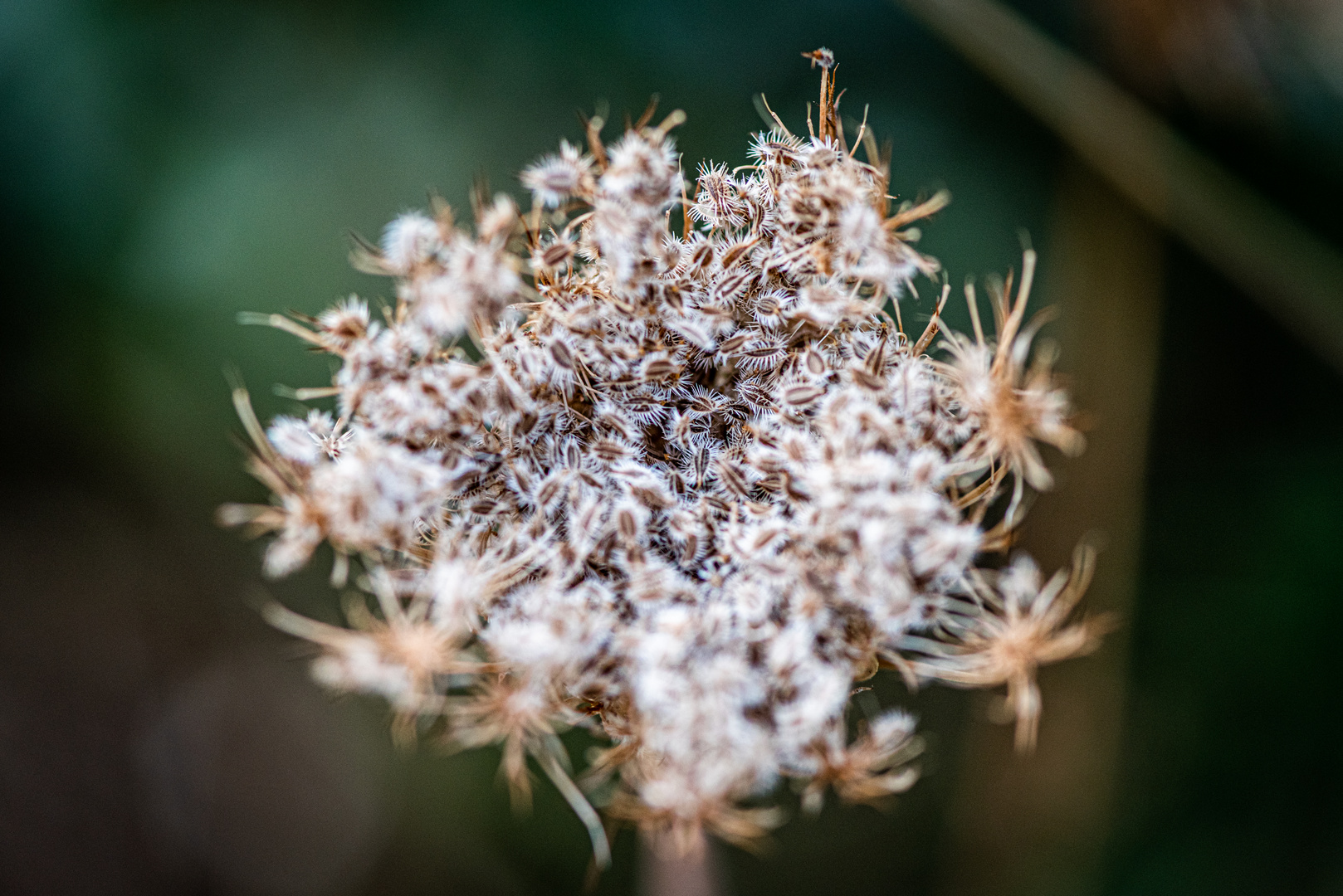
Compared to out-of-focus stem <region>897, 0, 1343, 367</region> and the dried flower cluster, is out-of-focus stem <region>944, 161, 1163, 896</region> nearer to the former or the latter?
out-of-focus stem <region>897, 0, 1343, 367</region>

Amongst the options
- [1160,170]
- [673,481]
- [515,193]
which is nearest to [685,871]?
[673,481]

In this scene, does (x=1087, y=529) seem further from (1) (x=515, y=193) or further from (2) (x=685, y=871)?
(1) (x=515, y=193)

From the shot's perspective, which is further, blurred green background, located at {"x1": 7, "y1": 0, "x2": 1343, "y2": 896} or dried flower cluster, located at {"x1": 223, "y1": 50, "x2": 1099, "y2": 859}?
blurred green background, located at {"x1": 7, "y1": 0, "x2": 1343, "y2": 896}

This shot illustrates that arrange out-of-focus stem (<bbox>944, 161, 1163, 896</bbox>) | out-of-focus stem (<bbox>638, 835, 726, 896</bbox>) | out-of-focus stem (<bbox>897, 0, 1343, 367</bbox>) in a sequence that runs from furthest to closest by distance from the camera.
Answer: out-of-focus stem (<bbox>944, 161, 1163, 896</bbox>) < out-of-focus stem (<bbox>897, 0, 1343, 367</bbox>) < out-of-focus stem (<bbox>638, 835, 726, 896</bbox>)

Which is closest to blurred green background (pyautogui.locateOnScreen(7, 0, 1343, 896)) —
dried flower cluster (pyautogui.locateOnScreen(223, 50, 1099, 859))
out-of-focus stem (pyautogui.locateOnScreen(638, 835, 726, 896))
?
out-of-focus stem (pyautogui.locateOnScreen(638, 835, 726, 896))

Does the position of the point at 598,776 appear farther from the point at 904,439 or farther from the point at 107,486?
the point at 107,486

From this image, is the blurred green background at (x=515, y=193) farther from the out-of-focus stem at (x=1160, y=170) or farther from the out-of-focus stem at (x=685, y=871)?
the out-of-focus stem at (x=685, y=871)

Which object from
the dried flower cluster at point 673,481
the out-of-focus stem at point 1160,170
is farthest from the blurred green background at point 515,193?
the dried flower cluster at point 673,481
